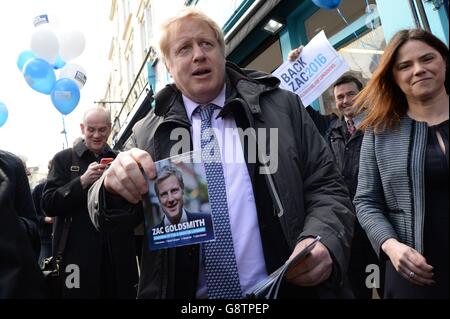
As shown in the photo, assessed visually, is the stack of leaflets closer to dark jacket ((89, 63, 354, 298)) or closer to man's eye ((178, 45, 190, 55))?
dark jacket ((89, 63, 354, 298))

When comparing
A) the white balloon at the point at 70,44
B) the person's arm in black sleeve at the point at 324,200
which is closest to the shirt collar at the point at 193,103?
the person's arm in black sleeve at the point at 324,200

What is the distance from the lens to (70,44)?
5.66m

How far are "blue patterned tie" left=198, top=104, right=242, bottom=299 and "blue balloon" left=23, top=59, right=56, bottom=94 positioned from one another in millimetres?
5002

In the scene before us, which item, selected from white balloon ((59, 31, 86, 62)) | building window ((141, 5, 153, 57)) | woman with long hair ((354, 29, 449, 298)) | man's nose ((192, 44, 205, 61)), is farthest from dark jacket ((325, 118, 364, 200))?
building window ((141, 5, 153, 57))

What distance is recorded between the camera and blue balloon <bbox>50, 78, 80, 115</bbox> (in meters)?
5.38

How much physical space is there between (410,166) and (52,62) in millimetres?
5683

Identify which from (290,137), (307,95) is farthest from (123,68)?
(290,137)

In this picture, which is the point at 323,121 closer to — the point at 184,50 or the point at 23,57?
the point at 184,50

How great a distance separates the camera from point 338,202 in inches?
45.9

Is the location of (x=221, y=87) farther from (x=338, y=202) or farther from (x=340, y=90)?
(x=340, y=90)

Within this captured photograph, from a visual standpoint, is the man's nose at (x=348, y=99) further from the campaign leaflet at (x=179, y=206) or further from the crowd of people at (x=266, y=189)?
the campaign leaflet at (x=179, y=206)

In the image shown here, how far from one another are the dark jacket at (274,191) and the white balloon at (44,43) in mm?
4801

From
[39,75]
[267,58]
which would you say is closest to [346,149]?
[267,58]

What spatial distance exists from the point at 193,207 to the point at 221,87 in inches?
24.8
